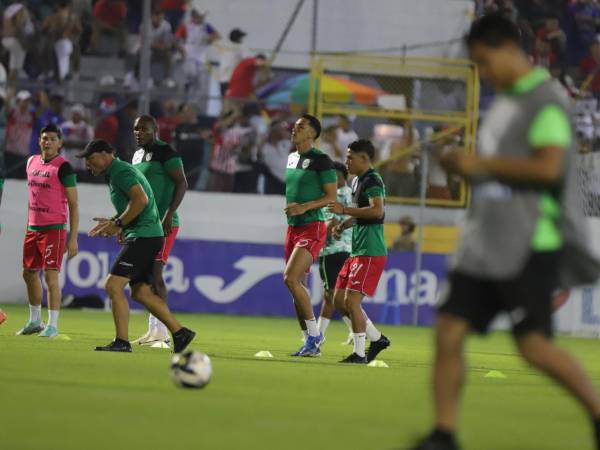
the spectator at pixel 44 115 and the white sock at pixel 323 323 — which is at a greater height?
the spectator at pixel 44 115

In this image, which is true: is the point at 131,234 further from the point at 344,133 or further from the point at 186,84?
the point at 186,84

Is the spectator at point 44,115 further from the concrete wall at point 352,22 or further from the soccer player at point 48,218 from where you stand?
the soccer player at point 48,218

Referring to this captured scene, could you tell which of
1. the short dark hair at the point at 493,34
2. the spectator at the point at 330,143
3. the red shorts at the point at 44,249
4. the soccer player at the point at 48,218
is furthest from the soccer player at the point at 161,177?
the spectator at the point at 330,143

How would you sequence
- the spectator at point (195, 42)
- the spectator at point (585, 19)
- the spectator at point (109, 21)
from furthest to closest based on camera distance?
1. the spectator at point (585, 19)
2. the spectator at point (195, 42)
3. the spectator at point (109, 21)

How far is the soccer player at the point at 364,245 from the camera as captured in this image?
13.6m

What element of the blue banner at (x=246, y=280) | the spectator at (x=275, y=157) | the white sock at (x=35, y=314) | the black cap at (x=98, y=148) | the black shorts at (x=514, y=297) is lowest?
the blue banner at (x=246, y=280)

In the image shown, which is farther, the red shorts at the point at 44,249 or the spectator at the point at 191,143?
the spectator at the point at 191,143

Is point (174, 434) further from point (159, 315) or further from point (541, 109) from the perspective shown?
point (159, 315)

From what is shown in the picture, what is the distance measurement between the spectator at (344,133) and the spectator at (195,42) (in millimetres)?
2929

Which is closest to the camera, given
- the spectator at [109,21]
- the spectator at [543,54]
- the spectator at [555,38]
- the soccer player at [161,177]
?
the soccer player at [161,177]

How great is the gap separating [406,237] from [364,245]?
10.2 m

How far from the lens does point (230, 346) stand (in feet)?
51.8

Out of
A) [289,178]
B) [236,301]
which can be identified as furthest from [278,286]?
[289,178]

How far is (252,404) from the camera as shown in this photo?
29.2 feet
